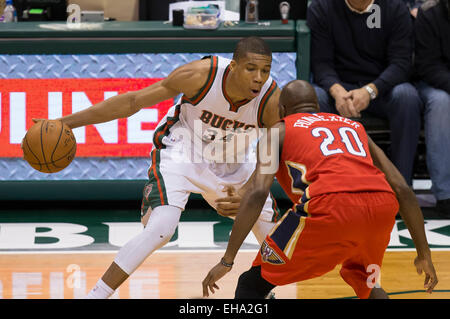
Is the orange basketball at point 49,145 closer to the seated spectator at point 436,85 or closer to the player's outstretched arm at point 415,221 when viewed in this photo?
the player's outstretched arm at point 415,221

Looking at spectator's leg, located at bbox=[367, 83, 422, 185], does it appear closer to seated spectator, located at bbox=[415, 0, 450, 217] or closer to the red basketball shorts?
seated spectator, located at bbox=[415, 0, 450, 217]

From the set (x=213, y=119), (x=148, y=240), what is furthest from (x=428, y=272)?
(x=213, y=119)

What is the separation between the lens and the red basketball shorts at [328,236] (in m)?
2.90

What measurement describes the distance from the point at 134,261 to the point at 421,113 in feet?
10.6

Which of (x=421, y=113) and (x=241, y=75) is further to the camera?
(x=421, y=113)

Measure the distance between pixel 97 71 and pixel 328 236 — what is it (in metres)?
3.54

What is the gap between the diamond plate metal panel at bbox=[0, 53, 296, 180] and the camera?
598 cm

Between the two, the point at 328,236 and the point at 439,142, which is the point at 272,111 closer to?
the point at 328,236

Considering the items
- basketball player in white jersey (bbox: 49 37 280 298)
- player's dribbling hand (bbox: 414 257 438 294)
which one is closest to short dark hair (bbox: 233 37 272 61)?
basketball player in white jersey (bbox: 49 37 280 298)

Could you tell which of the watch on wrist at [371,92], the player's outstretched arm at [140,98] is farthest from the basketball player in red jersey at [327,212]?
the watch on wrist at [371,92]

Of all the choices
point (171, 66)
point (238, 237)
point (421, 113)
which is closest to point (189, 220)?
point (171, 66)

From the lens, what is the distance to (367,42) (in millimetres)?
5980

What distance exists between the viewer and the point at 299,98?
10.6 feet
